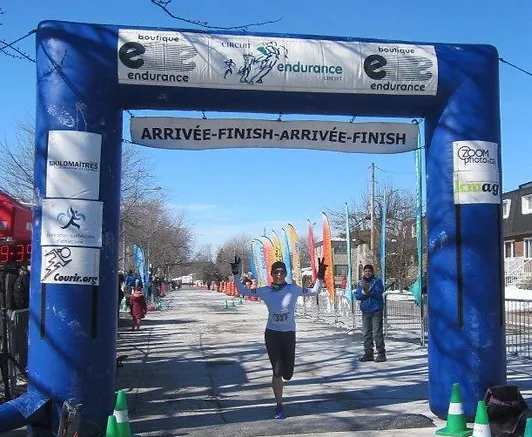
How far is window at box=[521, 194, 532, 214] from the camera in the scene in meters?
45.2

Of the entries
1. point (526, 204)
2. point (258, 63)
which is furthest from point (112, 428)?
point (526, 204)

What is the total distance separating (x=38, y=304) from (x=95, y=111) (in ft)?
6.60

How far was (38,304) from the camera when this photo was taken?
21.0 feet

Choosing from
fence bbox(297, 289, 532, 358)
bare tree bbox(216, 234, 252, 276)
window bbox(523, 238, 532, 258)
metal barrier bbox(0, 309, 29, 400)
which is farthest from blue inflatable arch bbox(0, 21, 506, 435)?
bare tree bbox(216, 234, 252, 276)

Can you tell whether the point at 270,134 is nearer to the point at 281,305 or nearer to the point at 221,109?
the point at 221,109

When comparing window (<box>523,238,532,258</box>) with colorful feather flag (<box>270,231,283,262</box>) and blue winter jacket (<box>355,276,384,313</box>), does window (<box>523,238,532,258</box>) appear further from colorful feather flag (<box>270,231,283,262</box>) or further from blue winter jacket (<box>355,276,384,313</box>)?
blue winter jacket (<box>355,276,384,313</box>)

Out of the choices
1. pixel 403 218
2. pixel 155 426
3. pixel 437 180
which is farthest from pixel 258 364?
pixel 403 218

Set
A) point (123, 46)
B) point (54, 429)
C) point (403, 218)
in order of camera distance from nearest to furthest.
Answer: point (54, 429)
point (123, 46)
point (403, 218)

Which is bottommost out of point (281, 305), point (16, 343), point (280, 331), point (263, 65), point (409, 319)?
point (409, 319)

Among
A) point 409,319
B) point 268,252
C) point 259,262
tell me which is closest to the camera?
point 409,319

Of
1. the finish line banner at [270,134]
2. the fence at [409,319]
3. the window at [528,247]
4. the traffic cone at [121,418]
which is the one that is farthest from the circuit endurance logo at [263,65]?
the window at [528,247]

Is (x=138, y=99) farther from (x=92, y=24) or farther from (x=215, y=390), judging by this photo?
(x=215, y=390)

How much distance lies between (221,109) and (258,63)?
69 cm

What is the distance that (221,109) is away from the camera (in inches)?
288
